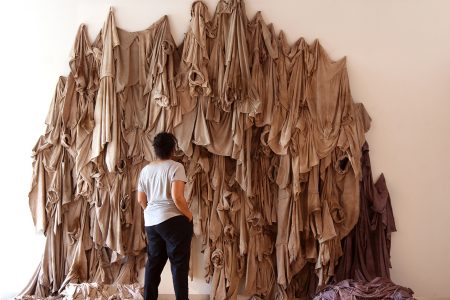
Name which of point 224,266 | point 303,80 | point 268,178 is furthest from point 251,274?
point 303,80

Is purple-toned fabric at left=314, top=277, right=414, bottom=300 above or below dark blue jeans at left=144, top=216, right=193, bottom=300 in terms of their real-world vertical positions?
below

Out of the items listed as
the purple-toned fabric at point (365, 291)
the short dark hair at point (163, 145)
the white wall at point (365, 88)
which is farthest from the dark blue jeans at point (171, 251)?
the purple-toned fabric at point (365, 291)

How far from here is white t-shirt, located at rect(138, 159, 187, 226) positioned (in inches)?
129

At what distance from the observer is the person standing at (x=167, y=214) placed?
328 cm

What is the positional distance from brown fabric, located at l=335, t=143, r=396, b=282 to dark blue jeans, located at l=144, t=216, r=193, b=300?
4.98 ft

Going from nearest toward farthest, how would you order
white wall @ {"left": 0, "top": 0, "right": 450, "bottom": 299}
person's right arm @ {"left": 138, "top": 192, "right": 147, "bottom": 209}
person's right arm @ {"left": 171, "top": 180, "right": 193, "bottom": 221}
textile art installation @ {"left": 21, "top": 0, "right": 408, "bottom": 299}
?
person's right arm @ {"left": 171, "top": 180, "right": 193, "bottom": 221} < person's right arm @ {"left": 138, "top": 192, "right": 147, "bottom": 209} < textile art installation @ {"left": 21, "top": 0, "right": 408, "bottom": 299} < white wall @ {"left": 0, "top": 0, "right": 450, "bottom": 299}

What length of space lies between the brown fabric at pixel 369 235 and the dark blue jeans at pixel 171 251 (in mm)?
1517

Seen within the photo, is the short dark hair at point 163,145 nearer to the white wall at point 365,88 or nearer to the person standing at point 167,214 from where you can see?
the person standing at point 167,214

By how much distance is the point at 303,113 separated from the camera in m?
4.07

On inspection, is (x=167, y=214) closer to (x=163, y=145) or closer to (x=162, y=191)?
(x=162, y=191)

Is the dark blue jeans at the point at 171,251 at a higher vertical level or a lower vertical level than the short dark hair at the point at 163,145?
lower

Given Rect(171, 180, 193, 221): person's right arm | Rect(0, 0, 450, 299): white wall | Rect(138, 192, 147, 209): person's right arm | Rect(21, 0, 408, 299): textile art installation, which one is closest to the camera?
Rect(171, 180, 193, 221): person's right arm

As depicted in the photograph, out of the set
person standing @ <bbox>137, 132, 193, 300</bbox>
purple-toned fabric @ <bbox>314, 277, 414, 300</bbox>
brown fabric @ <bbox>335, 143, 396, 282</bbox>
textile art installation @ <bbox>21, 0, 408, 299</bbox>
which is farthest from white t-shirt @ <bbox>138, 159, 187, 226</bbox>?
brown fabric @ <bbox>335, 143, 396, 282</bbox>

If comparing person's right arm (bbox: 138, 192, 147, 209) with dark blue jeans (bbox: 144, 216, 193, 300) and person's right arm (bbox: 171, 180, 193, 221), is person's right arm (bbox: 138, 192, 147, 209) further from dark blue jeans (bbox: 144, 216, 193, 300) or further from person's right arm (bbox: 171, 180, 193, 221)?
person's right arm (bbox: 171, 180, 193, 221)
